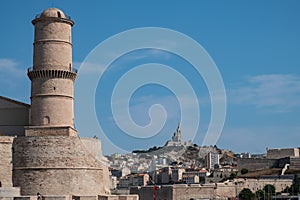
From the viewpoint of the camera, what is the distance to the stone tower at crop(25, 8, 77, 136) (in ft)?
101

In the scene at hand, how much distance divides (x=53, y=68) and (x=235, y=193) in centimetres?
2535

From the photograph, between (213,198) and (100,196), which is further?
(213,198)

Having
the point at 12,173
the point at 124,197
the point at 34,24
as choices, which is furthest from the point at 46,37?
the point at 124,197

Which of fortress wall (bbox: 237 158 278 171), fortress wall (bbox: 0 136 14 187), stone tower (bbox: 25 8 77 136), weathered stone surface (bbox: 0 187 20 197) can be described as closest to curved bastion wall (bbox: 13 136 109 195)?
fortress wall (bbox: 0 136 14 187)

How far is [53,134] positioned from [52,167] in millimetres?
2202

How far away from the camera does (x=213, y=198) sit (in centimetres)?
4681

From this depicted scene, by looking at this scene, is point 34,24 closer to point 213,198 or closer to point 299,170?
point 213,198

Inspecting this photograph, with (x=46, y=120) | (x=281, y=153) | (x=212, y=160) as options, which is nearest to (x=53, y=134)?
(x=46, y=120)

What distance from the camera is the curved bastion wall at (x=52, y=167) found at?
2870 centimetres

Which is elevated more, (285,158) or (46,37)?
(46,37)

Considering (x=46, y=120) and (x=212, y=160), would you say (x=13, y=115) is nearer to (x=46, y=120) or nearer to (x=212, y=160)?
(x=46, y=120)

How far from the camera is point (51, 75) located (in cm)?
3092

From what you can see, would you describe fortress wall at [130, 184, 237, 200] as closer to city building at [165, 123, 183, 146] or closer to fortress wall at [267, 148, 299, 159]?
fortress wall at [267, 148, 299, 159]

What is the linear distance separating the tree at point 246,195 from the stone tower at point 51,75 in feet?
74.3
